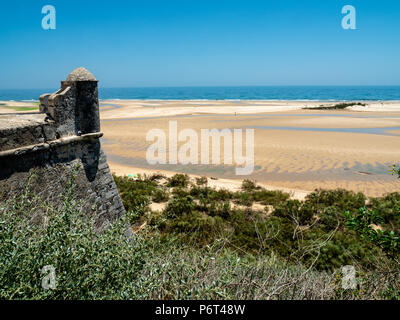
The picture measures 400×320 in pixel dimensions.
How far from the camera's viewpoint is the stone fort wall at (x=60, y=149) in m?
4.80

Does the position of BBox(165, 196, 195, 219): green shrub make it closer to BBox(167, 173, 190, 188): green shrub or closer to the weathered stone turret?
BBox(167, 173, 190, 188): green shrub

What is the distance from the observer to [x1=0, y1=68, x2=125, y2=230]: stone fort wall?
15.8 feet

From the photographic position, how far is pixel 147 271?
4027 mm

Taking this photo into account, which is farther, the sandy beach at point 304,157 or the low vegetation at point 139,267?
the sandy beach at point 304,157

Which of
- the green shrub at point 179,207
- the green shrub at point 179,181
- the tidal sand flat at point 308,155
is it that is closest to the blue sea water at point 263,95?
the tidal sand flat at point 308,155

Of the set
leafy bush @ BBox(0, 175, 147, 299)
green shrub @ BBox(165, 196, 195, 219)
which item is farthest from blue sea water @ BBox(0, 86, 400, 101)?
leafy bush @ BBox(0, 175, 147, 299)

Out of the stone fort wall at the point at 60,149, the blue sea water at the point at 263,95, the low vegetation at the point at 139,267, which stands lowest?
the low vegetation at the point at 139,267

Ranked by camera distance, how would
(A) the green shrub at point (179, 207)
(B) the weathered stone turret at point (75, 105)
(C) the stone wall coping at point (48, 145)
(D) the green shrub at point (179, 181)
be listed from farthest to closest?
(D) the green shrub at point (179, 181), (A) the green shrub at point (179, 207), (B) the weathered stone turret at point (75, 105), (C) the stone wall coping at point (48, 145)

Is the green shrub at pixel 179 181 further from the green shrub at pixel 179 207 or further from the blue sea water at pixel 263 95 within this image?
the blue sea water at pixel 263 95

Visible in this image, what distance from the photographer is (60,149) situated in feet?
18.6

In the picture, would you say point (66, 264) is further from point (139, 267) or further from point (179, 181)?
point (179, 181)
